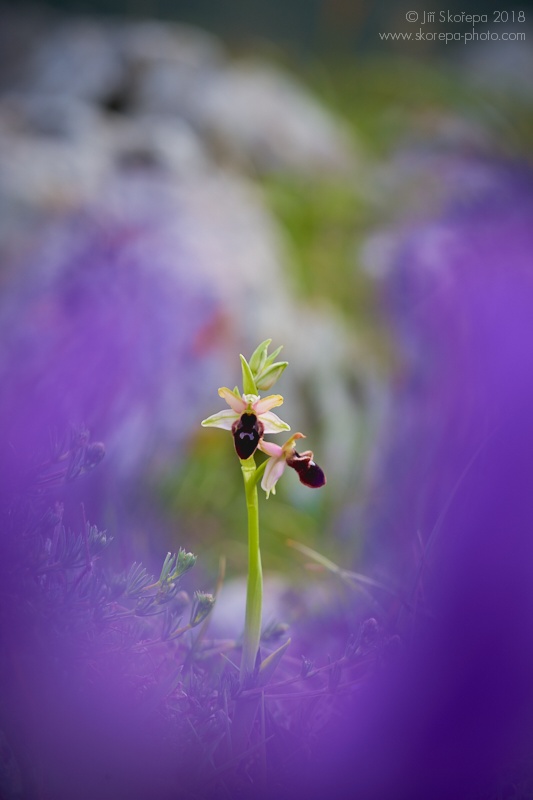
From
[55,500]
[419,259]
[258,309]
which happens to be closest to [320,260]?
[258,309]

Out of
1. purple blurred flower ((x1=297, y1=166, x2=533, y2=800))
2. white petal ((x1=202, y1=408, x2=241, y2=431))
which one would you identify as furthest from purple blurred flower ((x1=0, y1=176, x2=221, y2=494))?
purple blurred flower ((x1=297, y1=166, x2=533, y2=800))

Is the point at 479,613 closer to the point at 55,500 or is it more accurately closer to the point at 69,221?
the point at 55,500

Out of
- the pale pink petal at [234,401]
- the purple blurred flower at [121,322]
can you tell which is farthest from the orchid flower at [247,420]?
the purple blurred flower at [121,322]

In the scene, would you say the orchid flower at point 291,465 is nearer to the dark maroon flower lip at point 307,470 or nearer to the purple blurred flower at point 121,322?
the dark maroon flower lip at point 307,470

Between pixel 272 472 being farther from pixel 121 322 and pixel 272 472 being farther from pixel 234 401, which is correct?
pixel 121 322

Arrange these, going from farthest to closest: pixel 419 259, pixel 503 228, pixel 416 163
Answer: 1. pixel 416 163
2. pixel 419 259
3. pixel 503 228

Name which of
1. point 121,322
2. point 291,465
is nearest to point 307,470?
point 291,465

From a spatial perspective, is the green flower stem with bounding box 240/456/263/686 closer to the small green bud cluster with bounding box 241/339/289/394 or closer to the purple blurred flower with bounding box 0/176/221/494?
the small green bud cluster with bounding box 241/339/289/394
